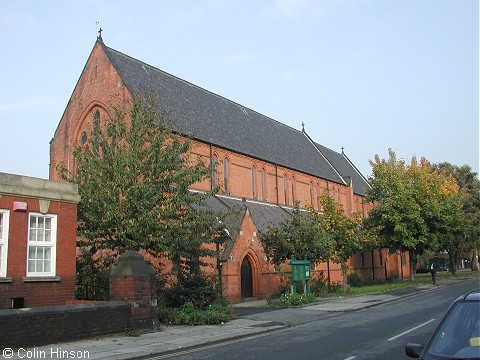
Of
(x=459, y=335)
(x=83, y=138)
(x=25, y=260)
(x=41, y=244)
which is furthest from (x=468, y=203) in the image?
(x=459, y=335)

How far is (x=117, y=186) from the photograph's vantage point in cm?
1686

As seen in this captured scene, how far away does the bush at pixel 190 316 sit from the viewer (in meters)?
16.2

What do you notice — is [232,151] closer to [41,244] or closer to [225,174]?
[225,174]

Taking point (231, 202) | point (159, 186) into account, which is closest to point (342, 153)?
point (231, 202)

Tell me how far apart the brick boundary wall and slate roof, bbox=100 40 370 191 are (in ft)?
43.2

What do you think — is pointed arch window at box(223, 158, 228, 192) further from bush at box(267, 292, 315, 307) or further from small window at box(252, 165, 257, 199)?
bush at box(267, 292, 315, 307)

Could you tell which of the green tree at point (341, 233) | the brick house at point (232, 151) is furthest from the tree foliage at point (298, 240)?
the brick house at point (232, 151)

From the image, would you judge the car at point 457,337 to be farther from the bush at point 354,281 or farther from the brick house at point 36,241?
the bush at point 354,281

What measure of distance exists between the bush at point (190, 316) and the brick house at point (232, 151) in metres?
6.75

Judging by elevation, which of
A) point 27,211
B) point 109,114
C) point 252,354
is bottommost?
point 252,354

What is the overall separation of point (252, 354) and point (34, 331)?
5264mm

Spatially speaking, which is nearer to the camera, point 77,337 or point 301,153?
point 77,337

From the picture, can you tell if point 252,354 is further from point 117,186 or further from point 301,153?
point 301,153

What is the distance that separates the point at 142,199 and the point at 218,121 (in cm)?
2065
